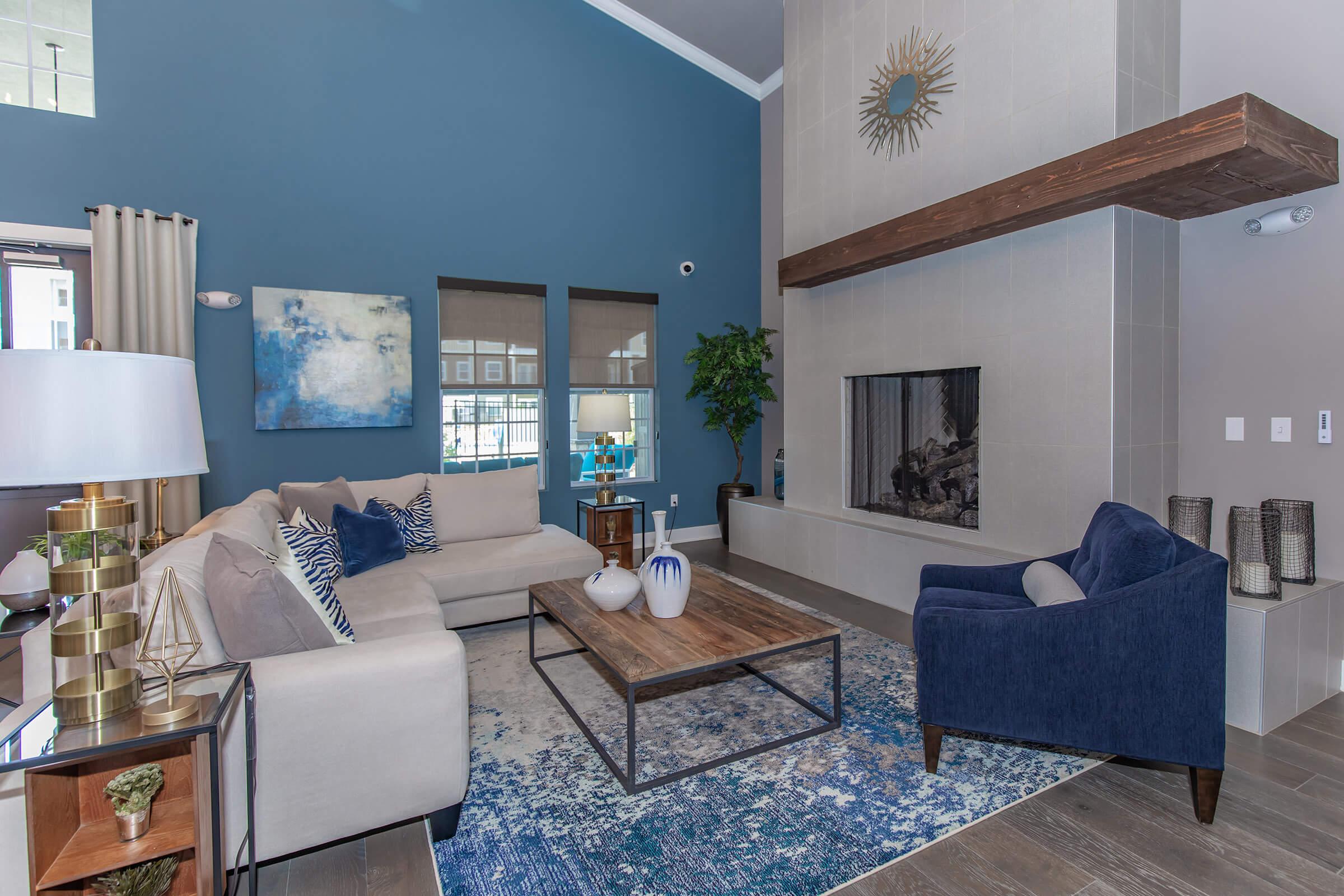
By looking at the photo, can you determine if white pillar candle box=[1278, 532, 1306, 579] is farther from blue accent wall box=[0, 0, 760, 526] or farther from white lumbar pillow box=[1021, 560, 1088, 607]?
blue accent wall box=[0, 0, 760, 526]

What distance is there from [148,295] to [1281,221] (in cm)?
595

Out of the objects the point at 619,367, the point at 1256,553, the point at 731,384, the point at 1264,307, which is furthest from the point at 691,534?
the point at 1264,307

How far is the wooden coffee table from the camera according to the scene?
7.05 feet

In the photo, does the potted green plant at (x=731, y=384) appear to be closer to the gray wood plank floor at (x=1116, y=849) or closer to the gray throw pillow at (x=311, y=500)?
the gray throw pillow at (x=311, y=500)

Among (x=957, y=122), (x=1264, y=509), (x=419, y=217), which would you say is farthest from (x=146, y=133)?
(x=1264, y=509)

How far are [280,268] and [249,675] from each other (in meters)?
3.62

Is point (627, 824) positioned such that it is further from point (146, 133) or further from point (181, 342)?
point (146, 133)

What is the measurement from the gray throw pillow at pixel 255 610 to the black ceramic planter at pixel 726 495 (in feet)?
13.7

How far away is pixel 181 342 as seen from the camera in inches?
160

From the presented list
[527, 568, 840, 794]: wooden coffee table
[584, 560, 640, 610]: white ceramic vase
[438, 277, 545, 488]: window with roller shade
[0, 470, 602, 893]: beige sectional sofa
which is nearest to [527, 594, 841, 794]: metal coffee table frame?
[527, 568, 840, 794]: wooden coffee table

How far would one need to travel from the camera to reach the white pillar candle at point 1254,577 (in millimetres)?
2543

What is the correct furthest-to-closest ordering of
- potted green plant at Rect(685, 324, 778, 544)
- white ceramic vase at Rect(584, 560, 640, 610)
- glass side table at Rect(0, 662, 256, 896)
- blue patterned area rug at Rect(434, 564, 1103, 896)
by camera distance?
potted green plant at Rect(685, 324, 778, 544) → white ceramic vase at Rect(584, 560, 640, 610) → blue patterned area rug at Rect(434, 564, 1103, 896) → glass side table at Rect(0, 662, 256, 896)

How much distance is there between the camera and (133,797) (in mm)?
1348

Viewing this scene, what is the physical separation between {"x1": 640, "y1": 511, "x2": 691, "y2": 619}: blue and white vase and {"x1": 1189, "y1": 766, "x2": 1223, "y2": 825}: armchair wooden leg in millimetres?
1677
